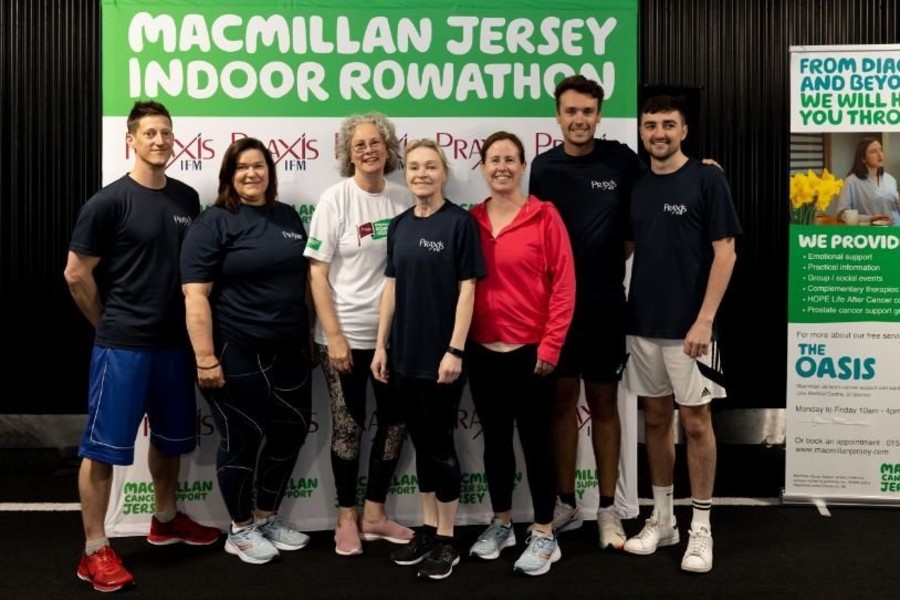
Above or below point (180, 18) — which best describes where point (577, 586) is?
below

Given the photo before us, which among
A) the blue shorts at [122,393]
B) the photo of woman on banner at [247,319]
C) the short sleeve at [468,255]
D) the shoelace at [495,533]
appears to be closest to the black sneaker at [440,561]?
the shoelace at [495,533]

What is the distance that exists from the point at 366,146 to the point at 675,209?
1.03m

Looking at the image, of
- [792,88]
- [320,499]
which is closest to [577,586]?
[320,499]

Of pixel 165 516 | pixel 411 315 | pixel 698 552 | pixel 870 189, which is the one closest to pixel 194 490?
pixel 165 516

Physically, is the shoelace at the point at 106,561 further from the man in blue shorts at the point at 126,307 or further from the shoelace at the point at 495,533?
the shoelace at the point at 495,533

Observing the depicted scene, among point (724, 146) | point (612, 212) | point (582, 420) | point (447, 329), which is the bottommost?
point (582, 420)

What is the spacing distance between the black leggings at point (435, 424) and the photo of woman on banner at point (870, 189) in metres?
1.82

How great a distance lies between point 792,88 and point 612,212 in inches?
43.7

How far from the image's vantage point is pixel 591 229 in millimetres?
2840

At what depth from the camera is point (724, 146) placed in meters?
4.51

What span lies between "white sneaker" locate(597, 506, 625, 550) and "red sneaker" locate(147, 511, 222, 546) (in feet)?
4.50

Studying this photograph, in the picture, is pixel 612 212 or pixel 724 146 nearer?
pixel 612 212

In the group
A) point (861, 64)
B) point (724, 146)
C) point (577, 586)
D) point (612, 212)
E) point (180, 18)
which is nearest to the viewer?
point (577, 586)

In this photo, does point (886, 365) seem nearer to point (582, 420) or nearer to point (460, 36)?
point (582, 420)
